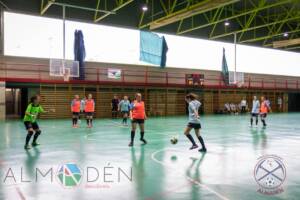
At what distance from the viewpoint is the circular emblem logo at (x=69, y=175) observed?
6277 millimetres

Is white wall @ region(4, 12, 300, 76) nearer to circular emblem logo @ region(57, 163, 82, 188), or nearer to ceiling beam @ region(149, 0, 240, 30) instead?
ceiling beam @ region(149, 0, 240, 30)

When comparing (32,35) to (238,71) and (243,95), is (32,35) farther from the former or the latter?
(243,95)

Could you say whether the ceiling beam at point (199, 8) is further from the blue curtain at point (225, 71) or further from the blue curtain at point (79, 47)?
the blue curtain at point (225, 71)

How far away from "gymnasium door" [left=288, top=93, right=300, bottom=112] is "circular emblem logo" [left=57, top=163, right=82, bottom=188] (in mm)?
40861

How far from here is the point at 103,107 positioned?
28312 millimetres

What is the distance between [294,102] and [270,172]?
40.8 metres

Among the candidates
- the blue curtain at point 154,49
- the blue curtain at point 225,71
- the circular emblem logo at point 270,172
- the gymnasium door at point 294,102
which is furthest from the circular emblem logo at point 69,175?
the gymnasium door at point 294,102

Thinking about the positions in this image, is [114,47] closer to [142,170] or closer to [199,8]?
A: [199,8]

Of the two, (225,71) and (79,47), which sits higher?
(79,47)

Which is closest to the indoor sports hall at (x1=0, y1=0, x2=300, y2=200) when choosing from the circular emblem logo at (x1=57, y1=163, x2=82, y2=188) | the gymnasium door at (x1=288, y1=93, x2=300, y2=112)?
the circular emblem logo at (x1=57, y1=163, x2=82, y2=188)

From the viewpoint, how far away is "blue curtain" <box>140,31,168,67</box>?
26.6 metres

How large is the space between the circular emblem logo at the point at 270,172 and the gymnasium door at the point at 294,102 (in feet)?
123

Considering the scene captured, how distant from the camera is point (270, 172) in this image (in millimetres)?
7215

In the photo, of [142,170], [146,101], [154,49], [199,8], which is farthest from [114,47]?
[142,170]
